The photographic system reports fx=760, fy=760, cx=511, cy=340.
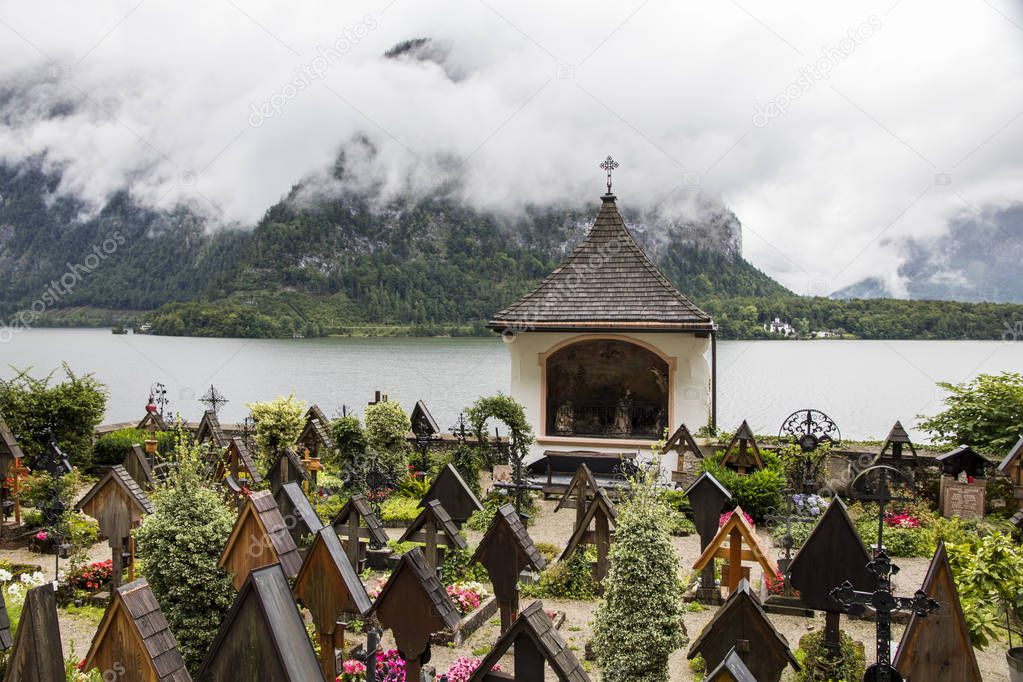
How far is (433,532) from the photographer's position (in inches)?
342

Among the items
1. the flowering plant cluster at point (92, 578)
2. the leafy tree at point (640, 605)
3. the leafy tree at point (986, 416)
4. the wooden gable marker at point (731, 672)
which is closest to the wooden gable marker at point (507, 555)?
the leafy tree at point (640, 605)

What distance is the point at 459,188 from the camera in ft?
274

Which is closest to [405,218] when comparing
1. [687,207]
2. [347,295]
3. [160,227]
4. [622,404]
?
[347,295]

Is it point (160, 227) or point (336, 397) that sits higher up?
point (160, 227)

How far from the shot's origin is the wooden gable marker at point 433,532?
8.34 meters

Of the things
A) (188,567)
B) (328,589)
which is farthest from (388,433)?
(328,589)

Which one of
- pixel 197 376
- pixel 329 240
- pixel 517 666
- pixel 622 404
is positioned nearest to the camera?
pixel 517 666

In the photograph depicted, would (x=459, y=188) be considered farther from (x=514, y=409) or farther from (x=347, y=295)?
(x=514, y=409)

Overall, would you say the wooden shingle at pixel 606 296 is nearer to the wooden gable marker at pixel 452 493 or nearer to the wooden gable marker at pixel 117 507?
the wooden gable marker at pixel 452 493

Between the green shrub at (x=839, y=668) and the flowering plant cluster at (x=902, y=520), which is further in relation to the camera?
the flowering plant cluster at (x=902, y=520)

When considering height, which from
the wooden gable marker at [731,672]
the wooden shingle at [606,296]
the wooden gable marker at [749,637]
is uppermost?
the wooden shingle at [606,296]

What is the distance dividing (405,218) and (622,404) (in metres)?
63.2

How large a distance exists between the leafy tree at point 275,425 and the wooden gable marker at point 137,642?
12618 mm

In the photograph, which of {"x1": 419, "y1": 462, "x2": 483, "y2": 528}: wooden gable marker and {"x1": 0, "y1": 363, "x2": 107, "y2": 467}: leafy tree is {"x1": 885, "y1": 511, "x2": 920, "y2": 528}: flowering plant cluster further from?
{"x1": 0, "y1": 363, "x2": 107, "y2": 467}: leafy tree
